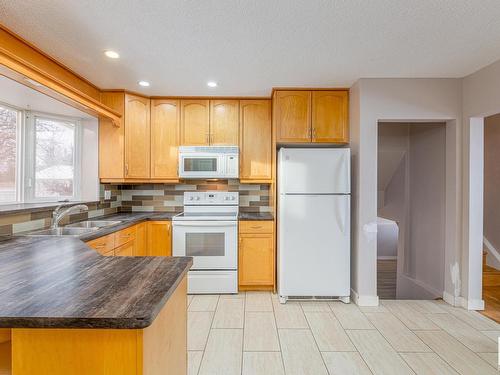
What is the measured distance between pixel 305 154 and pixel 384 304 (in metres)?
1.77

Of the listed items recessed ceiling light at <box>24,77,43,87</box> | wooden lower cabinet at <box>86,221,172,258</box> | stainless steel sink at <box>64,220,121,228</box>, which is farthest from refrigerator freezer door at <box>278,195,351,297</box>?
recessed ceiling light at <box>24,77,43,87</box>

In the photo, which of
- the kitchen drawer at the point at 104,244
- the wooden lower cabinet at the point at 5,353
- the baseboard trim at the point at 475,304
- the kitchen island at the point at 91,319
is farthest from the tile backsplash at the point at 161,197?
the wooden lower cabinet at the point at 5,353

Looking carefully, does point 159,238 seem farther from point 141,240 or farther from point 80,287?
point 80,287

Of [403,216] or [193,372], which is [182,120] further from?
[403,216]

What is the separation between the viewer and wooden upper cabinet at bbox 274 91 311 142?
3205mm

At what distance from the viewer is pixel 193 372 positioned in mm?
1889

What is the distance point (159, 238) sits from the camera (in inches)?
129

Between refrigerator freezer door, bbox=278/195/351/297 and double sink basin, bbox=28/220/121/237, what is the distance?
179 cm

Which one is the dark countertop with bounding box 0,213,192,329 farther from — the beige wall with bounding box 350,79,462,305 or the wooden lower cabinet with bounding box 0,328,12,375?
the beige wall with bounding box 350,79,462,305

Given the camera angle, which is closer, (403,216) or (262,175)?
(262,175)

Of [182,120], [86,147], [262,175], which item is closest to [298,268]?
[262,175]

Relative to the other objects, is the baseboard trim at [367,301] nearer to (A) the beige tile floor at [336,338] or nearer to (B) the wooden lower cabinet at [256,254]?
(A) the beige tile floor at [336,338]

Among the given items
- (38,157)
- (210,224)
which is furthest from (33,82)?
(210,224)

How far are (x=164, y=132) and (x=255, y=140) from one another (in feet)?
3.68
